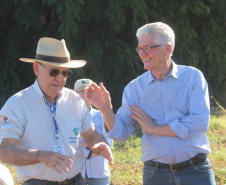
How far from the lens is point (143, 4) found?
9.95m

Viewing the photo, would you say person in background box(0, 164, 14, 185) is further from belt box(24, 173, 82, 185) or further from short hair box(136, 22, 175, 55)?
short hair box(136, 22, 175, 55)

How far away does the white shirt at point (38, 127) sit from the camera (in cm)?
298

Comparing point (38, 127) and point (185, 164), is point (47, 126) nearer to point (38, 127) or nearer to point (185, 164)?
point (38, 127)

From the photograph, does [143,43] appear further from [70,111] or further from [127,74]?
[127,74]

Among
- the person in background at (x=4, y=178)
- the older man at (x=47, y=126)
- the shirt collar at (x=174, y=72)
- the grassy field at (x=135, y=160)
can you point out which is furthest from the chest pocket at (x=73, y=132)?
the grassy field at (x=135, y=160)

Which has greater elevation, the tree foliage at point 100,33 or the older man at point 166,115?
the tree foliage at point 100,33

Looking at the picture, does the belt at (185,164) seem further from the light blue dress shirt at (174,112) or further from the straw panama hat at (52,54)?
the straw panama hat at (52,54)

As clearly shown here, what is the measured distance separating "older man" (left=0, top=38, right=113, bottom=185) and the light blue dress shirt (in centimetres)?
33

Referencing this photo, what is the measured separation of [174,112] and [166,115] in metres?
0.07

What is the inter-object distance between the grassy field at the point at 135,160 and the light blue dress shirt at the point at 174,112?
2.52 metres

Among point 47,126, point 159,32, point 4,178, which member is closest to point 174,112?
point 159,32

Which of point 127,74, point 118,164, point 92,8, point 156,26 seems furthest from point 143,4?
point 156,26

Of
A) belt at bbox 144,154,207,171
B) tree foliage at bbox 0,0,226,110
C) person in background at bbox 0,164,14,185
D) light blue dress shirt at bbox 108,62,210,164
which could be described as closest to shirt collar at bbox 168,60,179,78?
light blue dress shirt at bbox 108,62,210,164

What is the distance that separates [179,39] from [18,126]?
8.70 m
